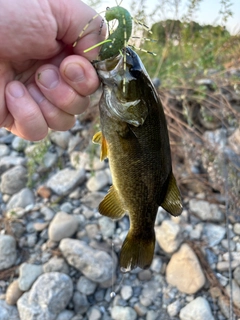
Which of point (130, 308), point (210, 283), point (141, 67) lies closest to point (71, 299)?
point (130, 308)

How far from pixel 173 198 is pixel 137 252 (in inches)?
13.8

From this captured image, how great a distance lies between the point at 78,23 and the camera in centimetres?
156

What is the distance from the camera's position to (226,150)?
341 centimetres

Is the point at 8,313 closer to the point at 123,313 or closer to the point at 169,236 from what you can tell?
the point at 123,313

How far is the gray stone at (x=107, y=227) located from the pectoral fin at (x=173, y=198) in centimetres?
185

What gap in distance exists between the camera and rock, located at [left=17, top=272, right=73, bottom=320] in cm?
274

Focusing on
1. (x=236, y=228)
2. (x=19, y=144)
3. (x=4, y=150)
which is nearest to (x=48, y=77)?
(x=236, y=228)

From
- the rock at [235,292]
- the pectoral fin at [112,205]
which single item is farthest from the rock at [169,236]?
Answer: the pectoral fin at [112,205]

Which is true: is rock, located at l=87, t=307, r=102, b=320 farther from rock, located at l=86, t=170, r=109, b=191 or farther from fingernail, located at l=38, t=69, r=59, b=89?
fingernail, located at l=38, t=69, r=59, b=89

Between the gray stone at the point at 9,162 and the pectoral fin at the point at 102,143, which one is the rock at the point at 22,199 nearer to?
the gray stone at the point at 9,162

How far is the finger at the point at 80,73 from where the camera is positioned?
4.77 feet

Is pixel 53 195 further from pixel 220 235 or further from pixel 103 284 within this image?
pixel 220 235

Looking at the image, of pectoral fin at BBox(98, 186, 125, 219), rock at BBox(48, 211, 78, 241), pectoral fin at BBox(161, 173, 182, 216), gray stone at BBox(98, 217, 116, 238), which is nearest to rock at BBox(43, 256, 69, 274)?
rock at BBox(48, 211, 78, 241)

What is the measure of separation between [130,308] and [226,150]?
1.73 m
